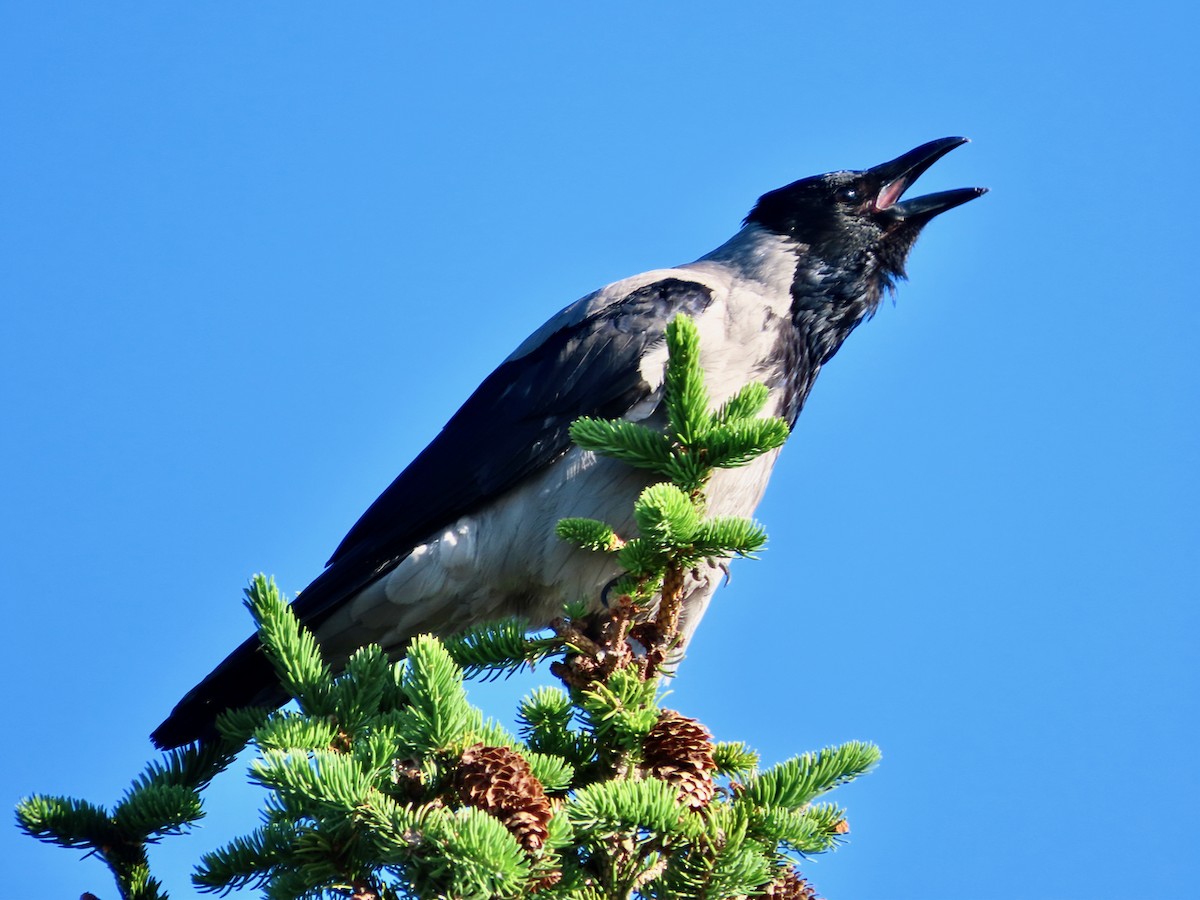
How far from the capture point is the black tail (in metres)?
4.38

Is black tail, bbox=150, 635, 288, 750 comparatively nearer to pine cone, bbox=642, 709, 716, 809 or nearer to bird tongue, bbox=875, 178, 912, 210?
pine cone, bbox=642, 709, 716, 809

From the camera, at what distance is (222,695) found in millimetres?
4461

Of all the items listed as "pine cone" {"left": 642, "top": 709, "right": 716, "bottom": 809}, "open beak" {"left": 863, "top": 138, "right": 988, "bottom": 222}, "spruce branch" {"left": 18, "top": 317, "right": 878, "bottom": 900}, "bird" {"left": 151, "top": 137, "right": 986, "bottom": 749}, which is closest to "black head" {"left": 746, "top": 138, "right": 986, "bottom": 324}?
"open beak" {"left": 863, "top": 138, "right": 988, "bottom": 222}

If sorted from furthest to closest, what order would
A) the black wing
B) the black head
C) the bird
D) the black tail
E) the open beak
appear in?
1. the open beak
2. the black head
3. the black wing
4. the bird
5. the black tail

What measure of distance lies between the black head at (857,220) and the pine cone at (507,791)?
3232 mm

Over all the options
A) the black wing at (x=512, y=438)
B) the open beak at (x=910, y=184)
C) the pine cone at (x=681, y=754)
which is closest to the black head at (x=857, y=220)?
the open beak at (x=910, y=184)

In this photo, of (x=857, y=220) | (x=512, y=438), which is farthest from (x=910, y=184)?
(x=512, y=438)

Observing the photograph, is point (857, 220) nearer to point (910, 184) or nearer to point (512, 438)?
point (910, 184)

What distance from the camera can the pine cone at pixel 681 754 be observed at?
299 centimetres

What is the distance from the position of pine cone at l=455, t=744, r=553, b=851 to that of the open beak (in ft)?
12.6

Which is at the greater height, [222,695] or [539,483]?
[539,483]

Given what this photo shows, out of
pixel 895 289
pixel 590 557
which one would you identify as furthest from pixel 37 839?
pixel 895 289

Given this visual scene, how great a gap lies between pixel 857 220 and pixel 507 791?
3818 millimetres

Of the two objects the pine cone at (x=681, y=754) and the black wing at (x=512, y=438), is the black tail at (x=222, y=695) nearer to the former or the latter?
the black wing at (x=512, y=438)
